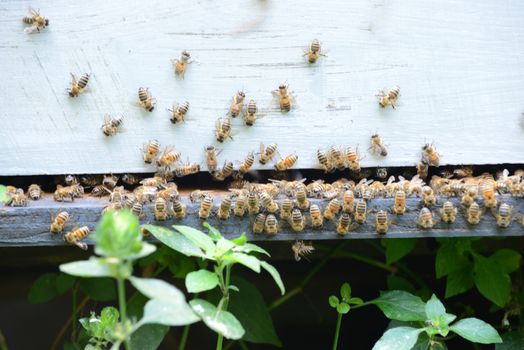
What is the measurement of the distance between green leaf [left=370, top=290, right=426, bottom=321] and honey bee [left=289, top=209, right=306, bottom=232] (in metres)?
0.59

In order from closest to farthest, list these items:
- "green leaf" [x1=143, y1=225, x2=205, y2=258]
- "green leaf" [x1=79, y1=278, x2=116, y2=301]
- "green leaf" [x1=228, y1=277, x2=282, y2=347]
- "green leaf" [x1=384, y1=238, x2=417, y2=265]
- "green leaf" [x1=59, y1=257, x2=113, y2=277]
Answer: "green leaf" [x1=59, y1=257, x2=113, y2=277] → "green leaf" [x1=143, y1=225, x2=205, y2=258] → "green leaf" [x1=384, y1=238, x2=417, y2=265] → "green leaf" [x1=228, y1=277, x2=282, y2=347] → "green leaf" [x1=79, y1=278, x2=116, y2=301]

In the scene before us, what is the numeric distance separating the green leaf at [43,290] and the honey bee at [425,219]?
194 centimetres

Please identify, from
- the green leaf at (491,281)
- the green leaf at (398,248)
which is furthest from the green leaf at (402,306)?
the green leaf at (491,281)

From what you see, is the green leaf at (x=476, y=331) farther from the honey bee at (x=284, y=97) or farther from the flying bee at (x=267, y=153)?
the honey bee at (x=284, y=97)

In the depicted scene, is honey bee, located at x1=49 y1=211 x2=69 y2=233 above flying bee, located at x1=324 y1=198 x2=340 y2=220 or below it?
below

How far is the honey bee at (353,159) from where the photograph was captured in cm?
298

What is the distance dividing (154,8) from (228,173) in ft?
2.61

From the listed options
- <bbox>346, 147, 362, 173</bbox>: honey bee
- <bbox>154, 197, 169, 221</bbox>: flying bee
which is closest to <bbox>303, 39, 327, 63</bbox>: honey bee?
<bbox>346, 147, 362, 173</bbox>: honey bee

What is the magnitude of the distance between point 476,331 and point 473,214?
1.53 ft

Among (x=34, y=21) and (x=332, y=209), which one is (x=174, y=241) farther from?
(x=34, y=21)

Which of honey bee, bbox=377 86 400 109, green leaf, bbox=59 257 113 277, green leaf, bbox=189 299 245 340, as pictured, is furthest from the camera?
honey bee, bbox=377 86 400 109

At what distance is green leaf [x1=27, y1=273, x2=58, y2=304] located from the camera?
3.56m

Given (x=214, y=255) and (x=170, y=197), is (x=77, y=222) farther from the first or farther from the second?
(x=214, y=255)

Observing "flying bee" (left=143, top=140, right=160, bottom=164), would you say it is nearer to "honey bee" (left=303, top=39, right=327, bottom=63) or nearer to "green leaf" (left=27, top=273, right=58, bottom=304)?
"honey bee" (left=303, top=39, right=327, bottom=63)
